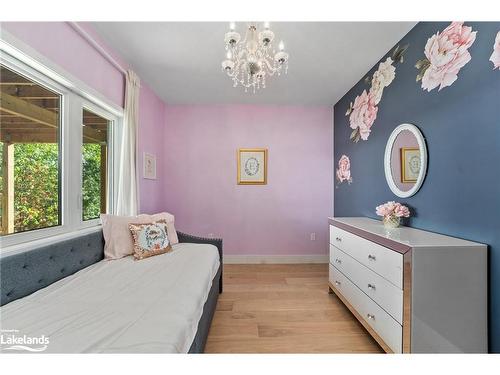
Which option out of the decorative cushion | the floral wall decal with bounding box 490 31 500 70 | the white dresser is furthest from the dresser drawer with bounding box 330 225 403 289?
the decorative cushion

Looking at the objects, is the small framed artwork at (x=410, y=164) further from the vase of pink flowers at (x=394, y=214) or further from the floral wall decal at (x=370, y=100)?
the floral wall decal at (x=370, y=100)

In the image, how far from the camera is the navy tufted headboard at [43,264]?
3.77 ft

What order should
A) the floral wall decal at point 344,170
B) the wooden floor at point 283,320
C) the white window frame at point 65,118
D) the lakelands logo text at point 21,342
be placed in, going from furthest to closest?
the floral wall decal at point 344,170 < the wooden floor at point 283,320 < the white window frame at point 65,118 < the lakelands logo text at point 21,342

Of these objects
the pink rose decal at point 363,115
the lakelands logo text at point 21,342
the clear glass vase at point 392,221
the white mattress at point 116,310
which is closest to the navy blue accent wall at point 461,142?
the clear glass vase at point 392,221

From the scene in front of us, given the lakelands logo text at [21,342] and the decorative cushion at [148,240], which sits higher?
the decorative cushion at [148,240]

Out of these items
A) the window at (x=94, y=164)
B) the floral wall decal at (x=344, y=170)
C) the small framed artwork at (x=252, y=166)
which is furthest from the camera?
the small framed artwork at (x=252, y=166)

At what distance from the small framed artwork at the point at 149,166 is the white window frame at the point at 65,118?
0.77 m

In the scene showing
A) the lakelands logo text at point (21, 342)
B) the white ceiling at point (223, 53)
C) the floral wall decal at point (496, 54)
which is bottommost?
the lakelands logo text at point (21, 342)

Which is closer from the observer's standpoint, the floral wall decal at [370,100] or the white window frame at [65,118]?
the white window frame at [65,118]

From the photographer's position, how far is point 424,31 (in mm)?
1698
